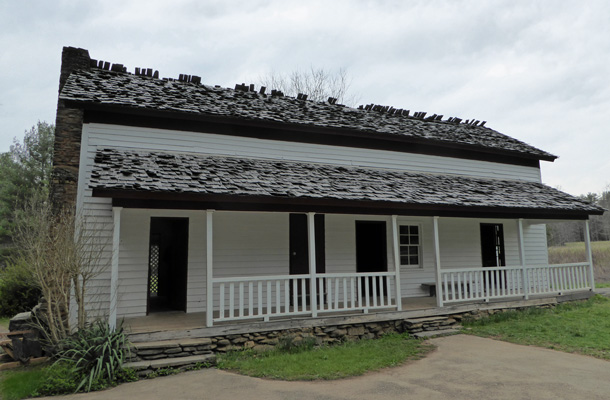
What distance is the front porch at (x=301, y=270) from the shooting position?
7.59m

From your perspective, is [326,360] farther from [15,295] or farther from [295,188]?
[15,295]

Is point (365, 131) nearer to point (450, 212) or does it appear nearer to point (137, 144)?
point (450, 212)

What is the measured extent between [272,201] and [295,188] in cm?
80

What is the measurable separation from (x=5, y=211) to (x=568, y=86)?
115 feet

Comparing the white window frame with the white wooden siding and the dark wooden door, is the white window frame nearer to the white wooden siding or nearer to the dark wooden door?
the white wooden siding

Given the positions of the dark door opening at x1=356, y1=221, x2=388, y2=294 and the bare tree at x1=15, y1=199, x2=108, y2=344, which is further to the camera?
the dark door opening at x1=356, y1=221, x2=388, y2=294

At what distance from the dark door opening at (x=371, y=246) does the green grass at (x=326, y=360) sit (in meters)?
3.16

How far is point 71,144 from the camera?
8656 mm

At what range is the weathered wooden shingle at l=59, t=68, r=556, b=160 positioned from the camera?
9.04 meters

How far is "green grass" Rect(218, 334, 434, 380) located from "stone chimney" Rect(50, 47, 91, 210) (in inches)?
189

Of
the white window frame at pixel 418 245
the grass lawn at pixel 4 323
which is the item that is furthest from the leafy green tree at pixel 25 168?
the white window frame at pixel 418 245

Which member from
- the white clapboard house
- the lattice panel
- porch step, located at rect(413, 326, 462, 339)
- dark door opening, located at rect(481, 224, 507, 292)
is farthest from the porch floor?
dark door opening, located at rect(481, 224, 507, 292)

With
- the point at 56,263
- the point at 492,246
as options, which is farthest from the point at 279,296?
the point at 492,246

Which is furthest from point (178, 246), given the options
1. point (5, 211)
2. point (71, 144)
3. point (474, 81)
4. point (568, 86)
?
point (5, 211)
